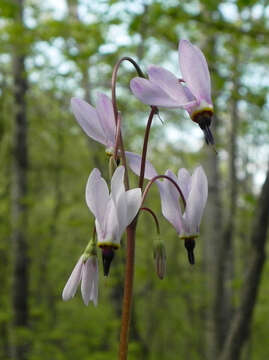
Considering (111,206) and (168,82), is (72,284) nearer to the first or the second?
(111,206)

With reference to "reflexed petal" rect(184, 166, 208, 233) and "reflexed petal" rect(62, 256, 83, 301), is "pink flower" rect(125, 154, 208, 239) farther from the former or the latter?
"reflexed petal" rect(62, 256, 83, 301)

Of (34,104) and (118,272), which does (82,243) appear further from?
(118,272)

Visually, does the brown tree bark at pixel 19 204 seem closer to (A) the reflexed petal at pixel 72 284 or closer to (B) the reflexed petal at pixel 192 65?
(A) the reflexed petal at pixel 72 284

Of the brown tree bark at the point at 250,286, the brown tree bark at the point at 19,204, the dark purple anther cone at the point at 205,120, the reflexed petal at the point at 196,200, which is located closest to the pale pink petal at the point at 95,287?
the reflexed petal at the point at 196,200

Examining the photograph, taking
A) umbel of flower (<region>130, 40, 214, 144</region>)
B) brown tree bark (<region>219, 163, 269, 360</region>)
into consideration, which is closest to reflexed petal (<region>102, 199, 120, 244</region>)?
umbel of flower (<region>130, 40, 214, 144</region>)

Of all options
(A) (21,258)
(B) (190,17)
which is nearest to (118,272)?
(A) (21,258)

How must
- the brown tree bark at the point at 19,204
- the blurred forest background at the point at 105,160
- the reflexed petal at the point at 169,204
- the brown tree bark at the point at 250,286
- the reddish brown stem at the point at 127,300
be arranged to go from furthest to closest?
1. the brown tree bark at the point at 19,204
2. the blurred forest background at the point at 105,160
3. the brown tree bark at the point at 250,286
4. the reflexed petal at the point at 169,204
5. the reddish brown stem at the point at 127,300
